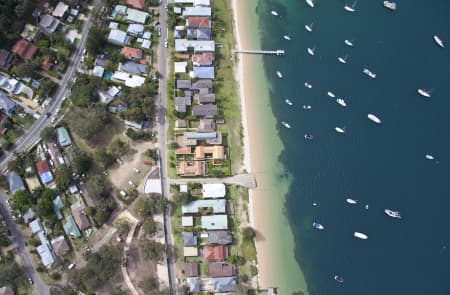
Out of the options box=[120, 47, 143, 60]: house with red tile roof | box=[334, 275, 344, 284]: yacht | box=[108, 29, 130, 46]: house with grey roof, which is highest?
box=[108, 29, 130, 46]: house with grey roof

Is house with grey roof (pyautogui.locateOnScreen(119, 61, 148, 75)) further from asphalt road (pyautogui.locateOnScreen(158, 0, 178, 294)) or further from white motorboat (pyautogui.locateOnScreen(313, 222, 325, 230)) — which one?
white motorboat (pyautogui.locateOnScreen(313, 222, 325, 230))

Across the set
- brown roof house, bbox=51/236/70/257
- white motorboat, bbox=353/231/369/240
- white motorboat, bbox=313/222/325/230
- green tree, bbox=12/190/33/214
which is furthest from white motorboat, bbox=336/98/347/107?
green tree, bbox=12/190/33/214

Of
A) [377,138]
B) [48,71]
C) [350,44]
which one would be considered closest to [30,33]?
[48,71]

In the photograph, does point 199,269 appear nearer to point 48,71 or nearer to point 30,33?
point 48,71

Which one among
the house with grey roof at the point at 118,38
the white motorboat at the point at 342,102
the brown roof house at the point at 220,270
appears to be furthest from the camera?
the house with grey roof at the point at 118,38

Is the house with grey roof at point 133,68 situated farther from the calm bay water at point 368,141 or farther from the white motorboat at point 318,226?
the white motorboat at point 318,226

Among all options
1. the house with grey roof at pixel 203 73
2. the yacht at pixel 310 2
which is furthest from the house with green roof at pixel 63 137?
the yacht at pixel 310 2

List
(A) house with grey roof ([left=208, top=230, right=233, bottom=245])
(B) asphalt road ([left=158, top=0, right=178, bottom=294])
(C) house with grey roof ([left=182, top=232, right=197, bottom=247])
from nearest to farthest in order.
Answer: (B) asphalt road ([left=158, top=0, right=178, bottom=294]), (C) house with grey roof ([left=182, top=232, right=197, bottom=247]), (A) house with grey roof ([left=208, top=230, right=233, bottom=245])
